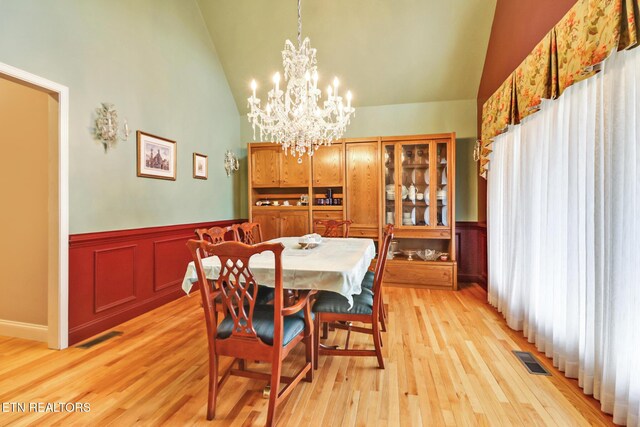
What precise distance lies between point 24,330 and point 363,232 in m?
3.73

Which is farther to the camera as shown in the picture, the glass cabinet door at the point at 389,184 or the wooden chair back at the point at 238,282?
the glass cabinet door at the point at 389,184

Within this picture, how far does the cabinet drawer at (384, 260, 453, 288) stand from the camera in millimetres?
4133

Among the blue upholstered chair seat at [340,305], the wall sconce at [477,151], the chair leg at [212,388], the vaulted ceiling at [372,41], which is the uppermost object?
A: the vaulted ceiling at [372,41]

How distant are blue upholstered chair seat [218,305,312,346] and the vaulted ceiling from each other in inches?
145

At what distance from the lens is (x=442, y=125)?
4578 mm

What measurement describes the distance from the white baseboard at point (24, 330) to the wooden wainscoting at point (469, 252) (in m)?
4.77

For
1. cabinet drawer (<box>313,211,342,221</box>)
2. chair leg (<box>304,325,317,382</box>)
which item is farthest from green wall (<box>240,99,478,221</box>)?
chair leg (<box>304,325,317,382</box>)

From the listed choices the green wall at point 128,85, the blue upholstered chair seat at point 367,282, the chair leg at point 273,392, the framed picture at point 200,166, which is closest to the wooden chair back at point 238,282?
the chair leg at point 273,392

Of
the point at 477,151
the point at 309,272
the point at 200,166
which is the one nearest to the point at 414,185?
the point at 477,151

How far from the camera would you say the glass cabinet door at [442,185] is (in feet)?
14.0

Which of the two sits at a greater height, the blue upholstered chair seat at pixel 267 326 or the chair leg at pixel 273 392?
the blue upholstered chair seat at pixel 267 326

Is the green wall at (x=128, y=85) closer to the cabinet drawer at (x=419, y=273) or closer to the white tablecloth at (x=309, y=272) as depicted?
the white tablecloth at (x=309, y=272)

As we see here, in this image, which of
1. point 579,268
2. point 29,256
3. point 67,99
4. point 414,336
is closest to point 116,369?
point 29,256

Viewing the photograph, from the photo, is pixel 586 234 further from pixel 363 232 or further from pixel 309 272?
pixel 363 232
